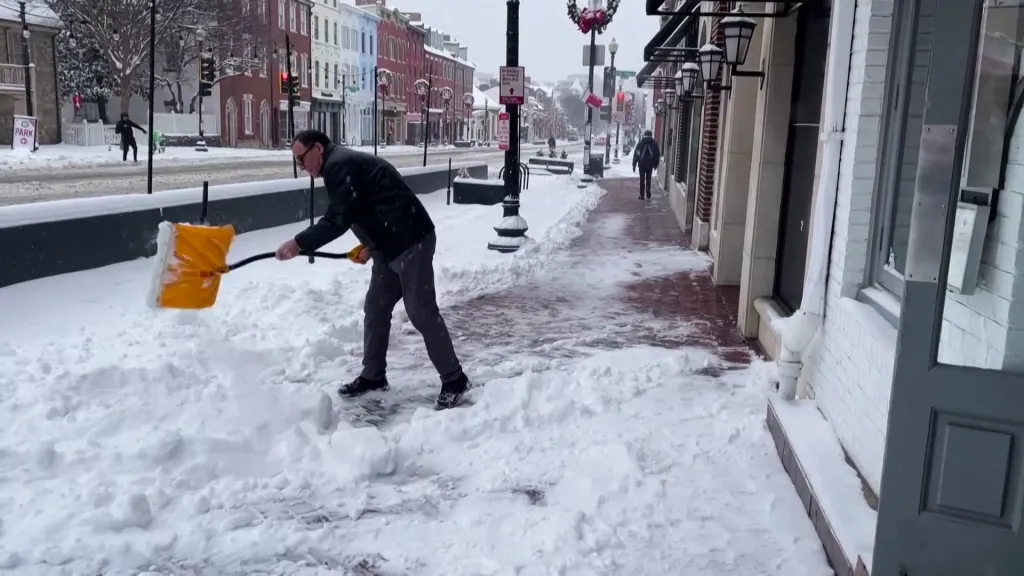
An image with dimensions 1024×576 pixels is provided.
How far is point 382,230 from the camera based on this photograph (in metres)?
5.03

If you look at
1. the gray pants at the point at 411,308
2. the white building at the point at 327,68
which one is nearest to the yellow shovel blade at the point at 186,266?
the gray pants at the point at 411,308

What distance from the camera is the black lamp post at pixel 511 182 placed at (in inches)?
443

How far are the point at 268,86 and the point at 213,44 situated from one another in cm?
928

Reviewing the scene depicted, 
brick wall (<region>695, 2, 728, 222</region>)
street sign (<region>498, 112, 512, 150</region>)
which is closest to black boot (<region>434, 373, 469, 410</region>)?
brick wall (<region>695, 2, 728, 222</region>)

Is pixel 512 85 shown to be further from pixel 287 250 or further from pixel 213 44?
pixel 213 44

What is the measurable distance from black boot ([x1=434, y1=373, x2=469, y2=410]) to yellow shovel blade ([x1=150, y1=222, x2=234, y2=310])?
1518mm

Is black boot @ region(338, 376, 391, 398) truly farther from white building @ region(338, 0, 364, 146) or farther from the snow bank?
white building @ region(338, 0, 364, 146)

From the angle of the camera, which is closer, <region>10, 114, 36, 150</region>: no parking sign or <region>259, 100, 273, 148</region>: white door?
<region>10, 114, 36, 150</region>: no parking sign

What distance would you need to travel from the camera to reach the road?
17078 mm

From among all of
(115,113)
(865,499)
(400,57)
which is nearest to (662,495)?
(865,499)

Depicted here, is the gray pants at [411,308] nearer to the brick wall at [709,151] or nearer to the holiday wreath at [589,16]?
the brick wall at [709,151]

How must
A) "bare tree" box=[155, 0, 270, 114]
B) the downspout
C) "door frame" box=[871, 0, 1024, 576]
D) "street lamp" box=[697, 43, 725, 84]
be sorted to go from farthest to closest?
"bare tree" box=[155, 0, 270, 114]
"street lamp" box=[697, 43, 725, 84]
the downspout
"door frame" box=[871, 0, 1024, 576]

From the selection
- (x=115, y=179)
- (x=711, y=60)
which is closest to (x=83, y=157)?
(x=115, y=179)

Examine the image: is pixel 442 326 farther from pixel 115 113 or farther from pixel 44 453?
pixel 115 113
